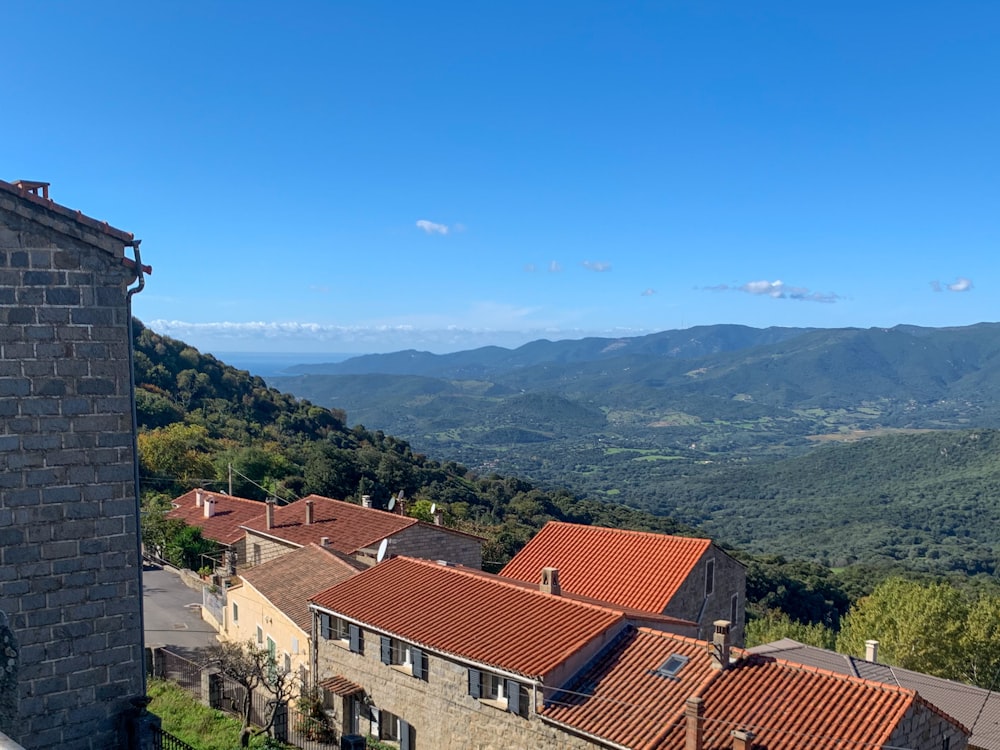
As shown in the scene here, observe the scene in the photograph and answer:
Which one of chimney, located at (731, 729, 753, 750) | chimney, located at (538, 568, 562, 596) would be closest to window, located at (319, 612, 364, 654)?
chimney, located at (538, 568, 562, 596)

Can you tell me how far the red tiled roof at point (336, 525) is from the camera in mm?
30469

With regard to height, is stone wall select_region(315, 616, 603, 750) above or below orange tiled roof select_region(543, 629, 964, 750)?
below

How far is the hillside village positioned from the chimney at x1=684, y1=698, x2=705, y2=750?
0.04 metres

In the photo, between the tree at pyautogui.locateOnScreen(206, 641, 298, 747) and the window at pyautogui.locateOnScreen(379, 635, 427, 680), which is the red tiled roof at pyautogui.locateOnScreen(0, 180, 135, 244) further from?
the window at pyautogui.locateOnScreen(379, 635, 427, 680)

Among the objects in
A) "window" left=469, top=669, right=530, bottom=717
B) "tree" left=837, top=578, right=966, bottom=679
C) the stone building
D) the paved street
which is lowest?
"tree" left=837, top=578, right=966, bottom=679

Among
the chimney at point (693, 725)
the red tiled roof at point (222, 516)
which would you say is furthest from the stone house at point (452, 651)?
the red tiled roof at point (222, 516)

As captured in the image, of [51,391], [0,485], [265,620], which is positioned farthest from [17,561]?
[265,620]

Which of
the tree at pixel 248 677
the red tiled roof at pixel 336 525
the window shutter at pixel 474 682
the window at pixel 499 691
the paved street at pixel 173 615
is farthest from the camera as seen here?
the red tiled roof at pixel 336 525

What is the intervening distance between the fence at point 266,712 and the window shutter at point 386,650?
210cm

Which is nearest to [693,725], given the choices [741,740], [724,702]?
[741,740]

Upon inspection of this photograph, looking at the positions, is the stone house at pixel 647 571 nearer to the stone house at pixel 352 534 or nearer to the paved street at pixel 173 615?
the stone house at pixel 352 534

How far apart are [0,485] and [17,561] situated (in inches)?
34.7

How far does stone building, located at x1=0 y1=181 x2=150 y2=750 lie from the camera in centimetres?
891

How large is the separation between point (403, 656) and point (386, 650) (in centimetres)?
54
